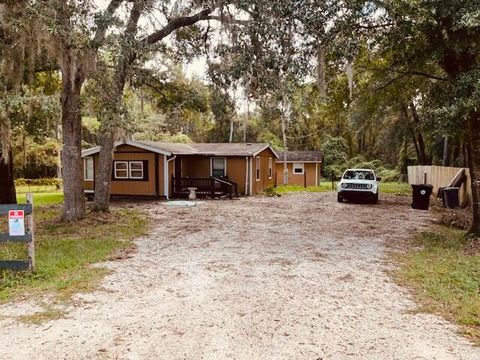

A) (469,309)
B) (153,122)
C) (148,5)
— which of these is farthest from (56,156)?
(469,309)

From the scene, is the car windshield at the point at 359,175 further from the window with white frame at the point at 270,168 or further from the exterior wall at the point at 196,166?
the window with white frame at the point at 270,168

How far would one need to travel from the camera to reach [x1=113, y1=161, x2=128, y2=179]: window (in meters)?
20.8

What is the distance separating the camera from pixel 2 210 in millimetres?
6219

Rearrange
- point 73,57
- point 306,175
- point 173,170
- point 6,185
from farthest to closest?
1. point 306,175
2. point 173,170
3. point 6,185
4. point 73,57

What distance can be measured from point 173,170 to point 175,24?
933 cm

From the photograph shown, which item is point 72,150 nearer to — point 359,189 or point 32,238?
point 32,238

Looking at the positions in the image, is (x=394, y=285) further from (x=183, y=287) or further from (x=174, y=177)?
(x=174, y=177)

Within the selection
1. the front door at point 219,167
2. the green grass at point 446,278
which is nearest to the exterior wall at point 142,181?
the front door at point 219,167

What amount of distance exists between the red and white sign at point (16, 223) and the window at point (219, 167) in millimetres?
16657

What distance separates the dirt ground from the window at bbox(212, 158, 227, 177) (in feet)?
43.1

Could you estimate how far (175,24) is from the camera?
13.0 meters

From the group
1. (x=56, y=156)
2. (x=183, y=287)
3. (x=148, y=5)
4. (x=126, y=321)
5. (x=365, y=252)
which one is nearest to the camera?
(x=126, y=321)

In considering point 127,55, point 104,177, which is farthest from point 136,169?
point 127,55

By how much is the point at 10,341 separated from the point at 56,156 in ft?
99.2
